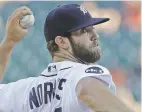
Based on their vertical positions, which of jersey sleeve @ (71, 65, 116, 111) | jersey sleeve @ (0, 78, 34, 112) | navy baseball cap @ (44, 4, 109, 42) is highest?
navy baseball cap @ (44, 4, 109, 42)

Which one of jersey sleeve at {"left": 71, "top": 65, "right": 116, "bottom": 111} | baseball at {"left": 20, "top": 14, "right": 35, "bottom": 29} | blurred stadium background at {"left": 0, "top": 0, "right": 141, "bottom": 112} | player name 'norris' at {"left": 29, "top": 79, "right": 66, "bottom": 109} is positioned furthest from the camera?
blurred stadium background at {"left": 0, "top": 0, "right": 141, "bottom": 112}

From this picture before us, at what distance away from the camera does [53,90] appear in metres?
1.84

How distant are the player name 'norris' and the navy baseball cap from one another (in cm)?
22

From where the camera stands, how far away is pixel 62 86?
70.7 inches

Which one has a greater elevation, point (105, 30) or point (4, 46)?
point (4, 46)

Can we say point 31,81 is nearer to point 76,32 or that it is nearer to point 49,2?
point 76,32

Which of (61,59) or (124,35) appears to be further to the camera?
(124,35)

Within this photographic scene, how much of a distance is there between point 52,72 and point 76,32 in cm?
18

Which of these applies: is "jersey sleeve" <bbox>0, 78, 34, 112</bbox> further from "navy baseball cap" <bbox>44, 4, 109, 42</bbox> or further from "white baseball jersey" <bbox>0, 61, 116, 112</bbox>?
"navy baseball cap" <bbox>44, 4, 109, 42</bbox>

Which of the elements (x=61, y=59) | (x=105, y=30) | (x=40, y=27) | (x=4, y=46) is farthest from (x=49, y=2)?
(x=61, y=59)

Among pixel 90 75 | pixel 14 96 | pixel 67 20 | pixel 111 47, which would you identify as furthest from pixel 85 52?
pixel 111 47

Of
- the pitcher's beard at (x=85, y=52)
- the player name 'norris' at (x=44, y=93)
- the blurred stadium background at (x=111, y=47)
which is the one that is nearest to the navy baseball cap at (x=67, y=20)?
the pitcher's beard at (x=85, y=52)

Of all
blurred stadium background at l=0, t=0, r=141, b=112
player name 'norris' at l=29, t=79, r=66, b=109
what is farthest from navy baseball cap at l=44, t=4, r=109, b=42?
blurred stadium background at l=0, t=0, r=141, b=112

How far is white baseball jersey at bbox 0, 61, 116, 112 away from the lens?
171 cm
